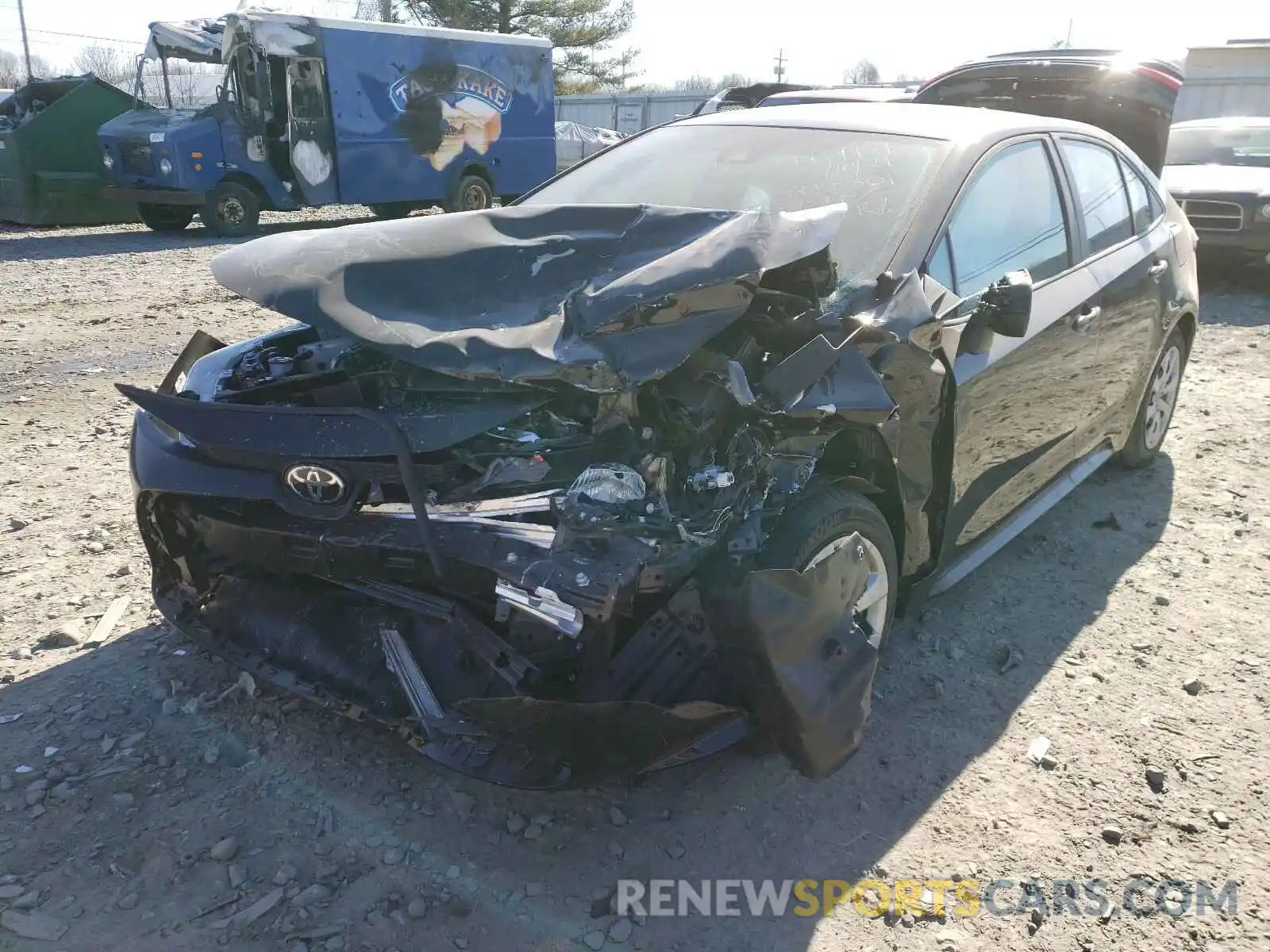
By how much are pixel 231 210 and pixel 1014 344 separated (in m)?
12.2

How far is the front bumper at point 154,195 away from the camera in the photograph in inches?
495

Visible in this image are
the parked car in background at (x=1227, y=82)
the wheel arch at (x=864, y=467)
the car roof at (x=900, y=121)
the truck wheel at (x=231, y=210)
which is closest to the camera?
the wheel arch at (x=864, y=467)

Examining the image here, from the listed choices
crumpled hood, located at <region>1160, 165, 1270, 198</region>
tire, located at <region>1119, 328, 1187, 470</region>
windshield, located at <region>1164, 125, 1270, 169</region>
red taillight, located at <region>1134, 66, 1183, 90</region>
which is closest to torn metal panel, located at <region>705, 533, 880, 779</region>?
tire, located at <region>1119, 328, 1187, 470</region>

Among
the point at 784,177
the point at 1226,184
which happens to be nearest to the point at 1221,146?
the point at 1226,184

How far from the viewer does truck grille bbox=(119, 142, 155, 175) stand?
12562 mm

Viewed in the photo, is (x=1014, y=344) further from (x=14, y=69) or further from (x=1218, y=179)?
(x=14, y=69)

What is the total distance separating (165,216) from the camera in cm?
1339

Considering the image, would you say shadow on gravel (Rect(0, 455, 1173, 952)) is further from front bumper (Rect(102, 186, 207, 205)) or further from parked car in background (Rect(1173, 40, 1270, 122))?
parked car in background (Rect(1173, 40, 1270, 122))

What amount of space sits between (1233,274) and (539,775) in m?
11.6

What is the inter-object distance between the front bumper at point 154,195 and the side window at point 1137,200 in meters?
11.6

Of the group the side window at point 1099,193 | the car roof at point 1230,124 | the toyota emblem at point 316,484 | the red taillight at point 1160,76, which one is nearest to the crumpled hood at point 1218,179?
the car roof at point 1230,124

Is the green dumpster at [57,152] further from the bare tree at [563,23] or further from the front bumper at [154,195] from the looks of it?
the bare tree at [563,23]

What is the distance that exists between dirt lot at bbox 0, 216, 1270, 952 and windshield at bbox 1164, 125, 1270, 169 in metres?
8.87

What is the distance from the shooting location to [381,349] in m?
2.42
